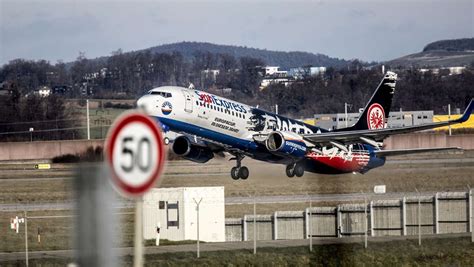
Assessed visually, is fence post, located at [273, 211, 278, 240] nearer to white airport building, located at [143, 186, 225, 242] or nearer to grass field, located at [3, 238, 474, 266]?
white airport building, located at [143, 186, 225, 242]

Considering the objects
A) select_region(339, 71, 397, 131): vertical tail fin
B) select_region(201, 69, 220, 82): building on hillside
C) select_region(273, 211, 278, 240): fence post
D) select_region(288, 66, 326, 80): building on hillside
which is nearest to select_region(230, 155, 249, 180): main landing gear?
select_region(339, 71, 397, 131): vertical tail fin

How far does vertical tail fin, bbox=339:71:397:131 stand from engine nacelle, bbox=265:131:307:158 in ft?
24.0

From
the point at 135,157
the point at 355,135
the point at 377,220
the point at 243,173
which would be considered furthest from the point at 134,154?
the point at 355,135

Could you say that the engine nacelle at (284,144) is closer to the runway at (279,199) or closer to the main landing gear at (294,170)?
the main landing gear at (294,170)

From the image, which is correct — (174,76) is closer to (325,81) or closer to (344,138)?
(325,81)

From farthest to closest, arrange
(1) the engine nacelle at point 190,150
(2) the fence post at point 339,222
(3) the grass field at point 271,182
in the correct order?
(1) the engine nacelle at point 190,150 → (3) the grass field at point 271,182 → (2) the fence post at point 339,222

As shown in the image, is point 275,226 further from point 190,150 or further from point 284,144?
point 190,150

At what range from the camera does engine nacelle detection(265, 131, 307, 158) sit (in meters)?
43.3

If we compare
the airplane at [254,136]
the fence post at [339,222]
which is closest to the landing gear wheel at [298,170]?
the airplane at [254,136]

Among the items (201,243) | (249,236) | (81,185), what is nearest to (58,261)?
(201,243)

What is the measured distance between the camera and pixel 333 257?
23.8 metres

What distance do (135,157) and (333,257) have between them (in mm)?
15827

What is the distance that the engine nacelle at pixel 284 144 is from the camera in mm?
43312

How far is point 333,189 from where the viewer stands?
141ft
